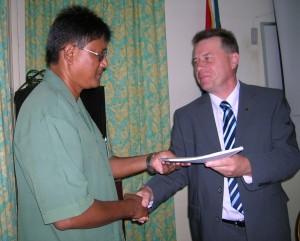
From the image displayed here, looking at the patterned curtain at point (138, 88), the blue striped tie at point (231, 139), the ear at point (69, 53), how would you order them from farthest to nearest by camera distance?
1. the patterned curtain at point (138, 88)
2. the blue striped tie at point (231, 139)
3. the ear at point (69, 53)

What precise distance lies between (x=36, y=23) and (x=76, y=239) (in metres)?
2.42

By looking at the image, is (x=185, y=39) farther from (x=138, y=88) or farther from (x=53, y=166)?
(x=53, y=166)

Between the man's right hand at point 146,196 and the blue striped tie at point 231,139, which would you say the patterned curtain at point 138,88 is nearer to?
the man's right hand at point 146,196

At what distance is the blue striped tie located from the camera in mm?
1517

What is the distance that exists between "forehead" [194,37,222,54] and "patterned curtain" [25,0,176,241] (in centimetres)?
96

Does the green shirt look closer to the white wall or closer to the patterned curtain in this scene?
the patterned curtain

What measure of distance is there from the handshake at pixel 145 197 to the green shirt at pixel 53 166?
0.75 feet

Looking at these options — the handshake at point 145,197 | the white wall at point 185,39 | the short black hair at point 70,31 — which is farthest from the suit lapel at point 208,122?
the white wall at point 185,39

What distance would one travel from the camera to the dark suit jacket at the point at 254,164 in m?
1.43

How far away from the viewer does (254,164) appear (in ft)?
4.43

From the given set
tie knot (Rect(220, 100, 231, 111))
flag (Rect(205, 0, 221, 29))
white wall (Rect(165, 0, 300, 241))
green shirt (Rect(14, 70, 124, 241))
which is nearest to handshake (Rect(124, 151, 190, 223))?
green shirt (Rect(14, 70, 124, 241))

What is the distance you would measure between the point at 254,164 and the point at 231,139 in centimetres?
27

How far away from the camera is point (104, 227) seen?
4.07 feet

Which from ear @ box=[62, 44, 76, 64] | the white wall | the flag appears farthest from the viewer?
the white wall
